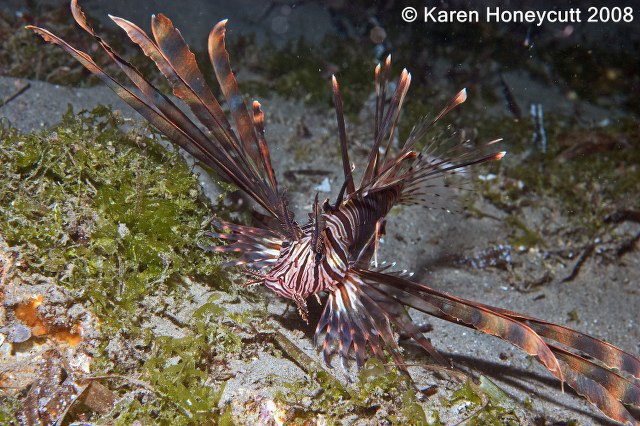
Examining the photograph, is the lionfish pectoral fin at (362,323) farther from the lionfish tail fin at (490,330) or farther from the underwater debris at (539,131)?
the underwater debris at (539,131)

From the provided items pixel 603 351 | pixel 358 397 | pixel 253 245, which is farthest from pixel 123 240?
pixel 603 351

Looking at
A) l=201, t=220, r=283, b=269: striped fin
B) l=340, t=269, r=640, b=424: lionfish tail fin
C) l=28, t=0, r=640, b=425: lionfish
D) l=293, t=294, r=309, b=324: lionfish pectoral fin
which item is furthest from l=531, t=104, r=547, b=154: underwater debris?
l=293, t=294, r=309, b=324: lionfish pectoral fin

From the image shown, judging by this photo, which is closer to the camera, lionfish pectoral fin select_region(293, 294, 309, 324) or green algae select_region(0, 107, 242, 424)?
green algae select_region(0, 107, 242, 424)

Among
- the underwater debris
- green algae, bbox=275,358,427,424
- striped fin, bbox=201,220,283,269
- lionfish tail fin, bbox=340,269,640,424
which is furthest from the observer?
the underwater debris

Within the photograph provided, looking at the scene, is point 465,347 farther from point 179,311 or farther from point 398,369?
point 179,311

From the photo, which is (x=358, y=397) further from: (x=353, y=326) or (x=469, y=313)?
(x=469, y=313)

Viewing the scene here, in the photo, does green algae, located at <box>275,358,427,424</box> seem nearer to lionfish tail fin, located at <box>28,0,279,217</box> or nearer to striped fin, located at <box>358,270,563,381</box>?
striped fin, located at <box>358,270,563,381</box>

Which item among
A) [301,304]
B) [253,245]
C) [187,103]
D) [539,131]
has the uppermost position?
[539,131]

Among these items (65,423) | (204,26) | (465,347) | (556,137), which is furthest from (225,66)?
(204,26)
